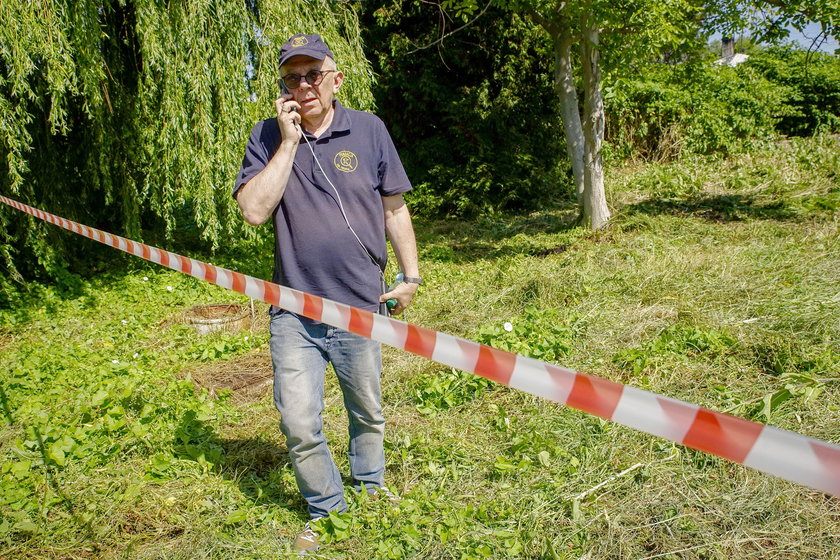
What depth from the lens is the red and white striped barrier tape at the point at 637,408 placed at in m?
1.24

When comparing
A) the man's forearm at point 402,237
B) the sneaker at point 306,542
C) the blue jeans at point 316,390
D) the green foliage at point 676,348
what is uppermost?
the man's forearm at point 402,237

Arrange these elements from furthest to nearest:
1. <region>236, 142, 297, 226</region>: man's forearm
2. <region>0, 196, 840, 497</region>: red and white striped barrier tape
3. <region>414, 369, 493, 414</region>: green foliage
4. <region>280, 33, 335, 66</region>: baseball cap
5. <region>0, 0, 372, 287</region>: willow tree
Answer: <region>0, 0, 372, 287</region>: willow tree, <region>414, 369, 493, 414</region>: green foliage, <region>280, 33, 335, 66</region>: baseball cap, <region>236, 142, 297, 226</region>: man's forearm, <region>0, 196, 840, 497</region>: red and white striped barrier tape

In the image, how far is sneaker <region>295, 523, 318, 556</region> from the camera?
2.65 m

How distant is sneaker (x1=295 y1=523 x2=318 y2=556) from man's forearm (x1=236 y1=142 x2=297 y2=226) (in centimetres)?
142

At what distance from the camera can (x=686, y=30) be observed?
25.8 ft

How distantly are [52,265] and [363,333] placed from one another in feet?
22.1

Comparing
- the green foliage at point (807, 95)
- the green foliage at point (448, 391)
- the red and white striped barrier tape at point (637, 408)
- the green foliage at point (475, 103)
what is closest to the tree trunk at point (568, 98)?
the green foliage at point (475, 103)

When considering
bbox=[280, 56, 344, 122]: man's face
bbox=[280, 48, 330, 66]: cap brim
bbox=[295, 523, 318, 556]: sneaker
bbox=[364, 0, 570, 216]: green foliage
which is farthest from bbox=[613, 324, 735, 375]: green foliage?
bbox=[364, 0, 570, 216]: green foliage

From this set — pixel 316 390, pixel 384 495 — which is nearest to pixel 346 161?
pixel 316 390

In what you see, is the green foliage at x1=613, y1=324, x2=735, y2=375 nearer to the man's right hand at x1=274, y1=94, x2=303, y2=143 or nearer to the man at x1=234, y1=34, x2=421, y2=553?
the man at x1=234, y1=34, x2=421, y2=553

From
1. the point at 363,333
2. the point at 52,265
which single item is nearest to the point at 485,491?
the point at 363,333

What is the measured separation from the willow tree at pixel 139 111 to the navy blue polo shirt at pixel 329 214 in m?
4.66

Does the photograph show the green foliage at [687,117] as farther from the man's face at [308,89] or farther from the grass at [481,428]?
the man's face at [308,89]

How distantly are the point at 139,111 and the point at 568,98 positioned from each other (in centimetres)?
640
